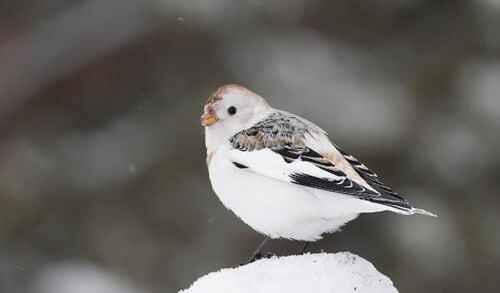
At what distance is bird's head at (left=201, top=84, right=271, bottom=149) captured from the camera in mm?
3615

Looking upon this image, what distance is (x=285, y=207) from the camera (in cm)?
320

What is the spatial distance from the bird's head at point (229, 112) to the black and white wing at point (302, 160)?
0.05 m

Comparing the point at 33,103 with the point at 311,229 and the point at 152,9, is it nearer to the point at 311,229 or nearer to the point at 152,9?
the point at 152,9

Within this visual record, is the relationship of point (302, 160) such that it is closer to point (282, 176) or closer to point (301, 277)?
point (282, 176)

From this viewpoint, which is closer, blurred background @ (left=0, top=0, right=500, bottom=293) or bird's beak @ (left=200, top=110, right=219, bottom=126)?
bird's beak @ (left=200, top=110, right=219, bottom=126)

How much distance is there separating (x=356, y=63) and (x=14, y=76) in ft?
11.0

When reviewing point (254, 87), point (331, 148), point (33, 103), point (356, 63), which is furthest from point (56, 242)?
point (331, 148)

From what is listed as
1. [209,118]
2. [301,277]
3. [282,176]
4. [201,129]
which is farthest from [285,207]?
[201,129]

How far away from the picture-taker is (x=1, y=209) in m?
8.02

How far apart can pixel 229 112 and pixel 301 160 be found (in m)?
0.49

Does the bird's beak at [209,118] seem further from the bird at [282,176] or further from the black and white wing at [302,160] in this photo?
the black and white wing at [302,160]

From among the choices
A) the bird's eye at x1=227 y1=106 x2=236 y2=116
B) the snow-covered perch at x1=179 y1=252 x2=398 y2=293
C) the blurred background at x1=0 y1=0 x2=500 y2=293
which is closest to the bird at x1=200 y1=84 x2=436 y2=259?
the bird's eye at x1=227 y1=106 x2=236 y2=116

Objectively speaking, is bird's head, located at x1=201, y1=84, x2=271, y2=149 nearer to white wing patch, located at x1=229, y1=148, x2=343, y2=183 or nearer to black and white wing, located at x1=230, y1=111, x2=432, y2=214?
black and white wing, located at x1=230, y1=111, x2=432, y2=214

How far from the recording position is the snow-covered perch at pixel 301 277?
246 centimetres
